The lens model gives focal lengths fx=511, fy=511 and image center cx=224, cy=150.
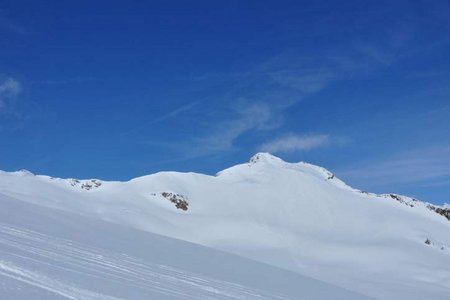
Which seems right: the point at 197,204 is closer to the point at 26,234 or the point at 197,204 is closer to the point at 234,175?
the point at 234,175

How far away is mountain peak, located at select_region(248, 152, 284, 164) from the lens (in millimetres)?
71213

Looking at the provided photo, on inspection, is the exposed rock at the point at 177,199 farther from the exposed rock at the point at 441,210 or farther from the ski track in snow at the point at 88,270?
the ski track in snow at the point at 88,270

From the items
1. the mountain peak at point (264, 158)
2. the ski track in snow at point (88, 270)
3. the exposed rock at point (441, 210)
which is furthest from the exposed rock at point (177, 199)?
the ski track in snow at point (88, 270)

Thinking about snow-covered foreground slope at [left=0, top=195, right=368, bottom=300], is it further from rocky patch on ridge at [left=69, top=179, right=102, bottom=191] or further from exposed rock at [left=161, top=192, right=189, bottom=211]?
rocky patch on ridge at [left=69, top=179, right=102, bottom=191]

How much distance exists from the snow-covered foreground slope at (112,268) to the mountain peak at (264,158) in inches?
2126

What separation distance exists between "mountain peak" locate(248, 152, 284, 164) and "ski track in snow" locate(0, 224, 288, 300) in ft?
197

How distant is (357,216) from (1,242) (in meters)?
51.2

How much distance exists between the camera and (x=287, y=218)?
5188 cm

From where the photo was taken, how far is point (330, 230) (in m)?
50.3

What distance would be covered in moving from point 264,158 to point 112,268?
63548 millimetres

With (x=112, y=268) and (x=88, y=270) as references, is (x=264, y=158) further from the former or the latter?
(x=88, y=270)

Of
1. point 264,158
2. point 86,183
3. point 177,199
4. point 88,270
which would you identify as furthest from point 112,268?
point 264,158

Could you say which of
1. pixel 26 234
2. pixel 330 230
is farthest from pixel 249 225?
pixel 26 234

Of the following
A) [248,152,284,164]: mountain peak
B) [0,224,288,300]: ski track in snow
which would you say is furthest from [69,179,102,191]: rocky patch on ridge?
[0,224,288,300]: ski track in snow
